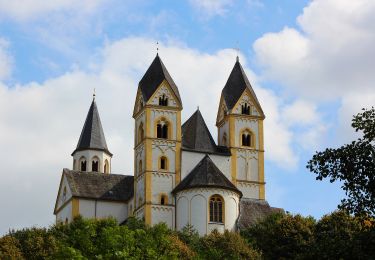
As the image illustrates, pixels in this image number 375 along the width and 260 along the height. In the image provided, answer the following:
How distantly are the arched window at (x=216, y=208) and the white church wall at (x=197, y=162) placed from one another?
506cm

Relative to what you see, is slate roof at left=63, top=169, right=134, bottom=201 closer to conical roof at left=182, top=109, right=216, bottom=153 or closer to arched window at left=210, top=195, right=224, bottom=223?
conical roof at left=182, top=109, right=216, bottom=153

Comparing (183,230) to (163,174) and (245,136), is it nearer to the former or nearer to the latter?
(163,174)

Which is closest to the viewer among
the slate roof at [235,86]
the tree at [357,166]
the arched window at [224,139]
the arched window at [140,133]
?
the tree at [357,166]

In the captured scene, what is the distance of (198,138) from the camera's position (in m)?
97.8

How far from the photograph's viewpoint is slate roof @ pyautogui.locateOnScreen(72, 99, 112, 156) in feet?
396

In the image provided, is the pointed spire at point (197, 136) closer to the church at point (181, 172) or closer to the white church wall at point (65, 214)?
the church at point (181, 172)

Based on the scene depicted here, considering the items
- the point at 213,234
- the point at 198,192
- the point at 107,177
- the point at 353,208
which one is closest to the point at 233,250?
the point at 213,234

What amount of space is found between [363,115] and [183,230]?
51120mm

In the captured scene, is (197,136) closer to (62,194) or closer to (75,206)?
(75,206)

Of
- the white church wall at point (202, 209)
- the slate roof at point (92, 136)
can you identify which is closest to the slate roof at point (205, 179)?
the white church wall at point (202, 209)

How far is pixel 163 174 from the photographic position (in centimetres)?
9481

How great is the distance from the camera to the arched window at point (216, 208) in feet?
296

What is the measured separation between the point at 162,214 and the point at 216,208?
5.45m

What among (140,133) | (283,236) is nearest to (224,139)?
(140,133)
